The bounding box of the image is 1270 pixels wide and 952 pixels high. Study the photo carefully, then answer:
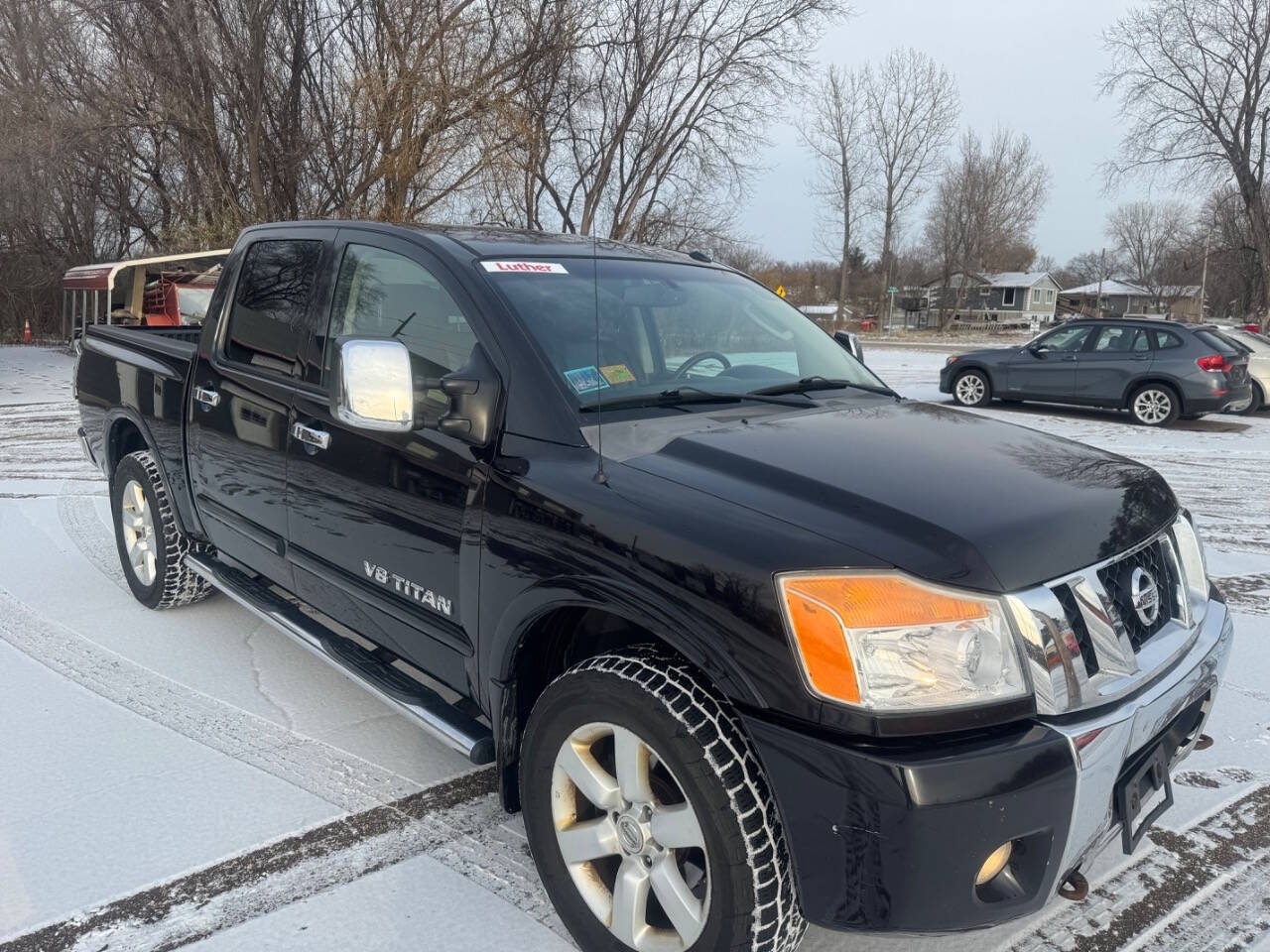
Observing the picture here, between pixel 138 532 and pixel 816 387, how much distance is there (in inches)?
141

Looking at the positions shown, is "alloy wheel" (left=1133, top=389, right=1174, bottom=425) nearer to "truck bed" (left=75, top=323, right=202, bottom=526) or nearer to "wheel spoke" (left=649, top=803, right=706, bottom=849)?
"truck bed" (left=75, top=323, right=202, bottom=526)

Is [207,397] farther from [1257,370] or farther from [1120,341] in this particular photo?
[1257,370]

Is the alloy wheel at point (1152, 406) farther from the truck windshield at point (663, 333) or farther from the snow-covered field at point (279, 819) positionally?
the truck windshield at point (663, 333)

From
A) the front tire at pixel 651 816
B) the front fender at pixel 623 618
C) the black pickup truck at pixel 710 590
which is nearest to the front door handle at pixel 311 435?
the black pickup truck at pixel 710 590

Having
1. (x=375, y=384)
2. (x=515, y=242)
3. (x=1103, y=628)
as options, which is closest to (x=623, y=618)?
(x=375, y=384)

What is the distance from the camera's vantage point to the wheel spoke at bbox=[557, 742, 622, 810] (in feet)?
7.29

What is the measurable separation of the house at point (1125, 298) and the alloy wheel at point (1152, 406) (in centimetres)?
6573

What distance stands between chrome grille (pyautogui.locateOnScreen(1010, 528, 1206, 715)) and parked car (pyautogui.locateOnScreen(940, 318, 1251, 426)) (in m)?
11.8

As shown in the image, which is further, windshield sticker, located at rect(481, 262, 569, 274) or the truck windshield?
windshield sticker, located at rect(481, 262, 569, 274)

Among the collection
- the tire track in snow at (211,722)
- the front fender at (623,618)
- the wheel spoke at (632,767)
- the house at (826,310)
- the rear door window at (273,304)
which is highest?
the house at (826,310)

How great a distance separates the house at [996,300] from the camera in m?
77.5

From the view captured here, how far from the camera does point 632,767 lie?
215cm

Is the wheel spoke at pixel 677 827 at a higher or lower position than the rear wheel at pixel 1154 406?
lower

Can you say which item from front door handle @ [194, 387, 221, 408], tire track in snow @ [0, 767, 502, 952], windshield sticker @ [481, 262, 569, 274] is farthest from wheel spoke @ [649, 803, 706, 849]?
front door handle @ [194, 387, 221, 408]
